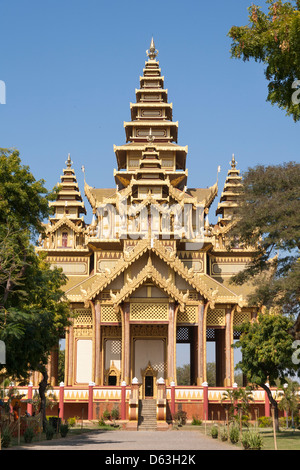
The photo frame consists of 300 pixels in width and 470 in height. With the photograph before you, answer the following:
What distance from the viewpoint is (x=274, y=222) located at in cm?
2566

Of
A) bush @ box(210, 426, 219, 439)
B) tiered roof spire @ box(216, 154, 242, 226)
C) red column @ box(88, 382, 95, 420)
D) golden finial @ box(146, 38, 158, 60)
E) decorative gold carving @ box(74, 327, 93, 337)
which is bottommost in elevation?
bush @ box(210, 426, 219, 439)

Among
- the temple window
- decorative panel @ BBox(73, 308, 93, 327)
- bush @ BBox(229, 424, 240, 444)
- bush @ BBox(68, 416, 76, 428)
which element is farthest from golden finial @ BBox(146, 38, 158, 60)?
bush @ BBox(229, 424, 240, 444)

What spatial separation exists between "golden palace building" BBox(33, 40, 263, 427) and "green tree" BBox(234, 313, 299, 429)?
606cm

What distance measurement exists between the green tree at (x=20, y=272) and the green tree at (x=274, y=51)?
8.27 metres

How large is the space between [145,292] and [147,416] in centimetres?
733

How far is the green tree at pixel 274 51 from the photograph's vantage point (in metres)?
15.0

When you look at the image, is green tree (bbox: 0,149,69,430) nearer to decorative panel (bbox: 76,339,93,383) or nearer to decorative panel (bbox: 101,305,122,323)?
decorative panel (bbox: 101,305,122,323)

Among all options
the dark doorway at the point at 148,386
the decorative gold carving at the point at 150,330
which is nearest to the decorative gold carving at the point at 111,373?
the dark doorway at the point at 148,386

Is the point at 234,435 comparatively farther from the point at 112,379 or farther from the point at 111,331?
the point at 111,331

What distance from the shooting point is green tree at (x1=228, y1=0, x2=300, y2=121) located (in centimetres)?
1505

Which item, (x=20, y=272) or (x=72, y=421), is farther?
(x=72, y=421)

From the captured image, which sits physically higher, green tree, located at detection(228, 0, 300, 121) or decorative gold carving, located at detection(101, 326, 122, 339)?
green tree, located at detection(228, 0, 300, 121)

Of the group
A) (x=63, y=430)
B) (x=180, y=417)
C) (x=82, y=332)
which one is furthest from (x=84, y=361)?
(x=63, y=430)

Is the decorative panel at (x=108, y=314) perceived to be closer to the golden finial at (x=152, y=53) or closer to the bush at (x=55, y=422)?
the bush at (x=55, y=422)
